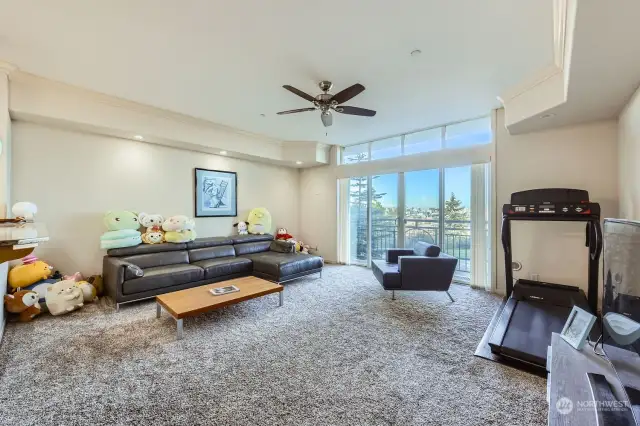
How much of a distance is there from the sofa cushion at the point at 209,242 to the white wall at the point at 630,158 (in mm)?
5402

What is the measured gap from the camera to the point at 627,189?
293 centimetres

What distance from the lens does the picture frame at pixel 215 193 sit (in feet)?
17.2

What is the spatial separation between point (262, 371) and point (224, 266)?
2.51 m

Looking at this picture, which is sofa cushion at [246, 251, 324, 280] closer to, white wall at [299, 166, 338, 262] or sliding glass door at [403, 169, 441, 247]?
white wall at [299, 166, 338, 262]

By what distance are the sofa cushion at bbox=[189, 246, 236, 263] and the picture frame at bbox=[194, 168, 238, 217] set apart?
2.76 ft

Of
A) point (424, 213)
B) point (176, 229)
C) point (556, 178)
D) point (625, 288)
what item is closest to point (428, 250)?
point (424, 213)

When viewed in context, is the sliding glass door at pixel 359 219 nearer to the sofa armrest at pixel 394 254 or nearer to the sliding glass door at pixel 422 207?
the sliding glass door at pixel 422 207

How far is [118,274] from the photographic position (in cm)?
341

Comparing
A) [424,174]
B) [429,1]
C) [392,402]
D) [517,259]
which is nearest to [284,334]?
[392,402]

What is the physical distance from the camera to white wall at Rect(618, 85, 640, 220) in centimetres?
257

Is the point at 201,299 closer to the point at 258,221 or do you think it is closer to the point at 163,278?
the point at 163,278

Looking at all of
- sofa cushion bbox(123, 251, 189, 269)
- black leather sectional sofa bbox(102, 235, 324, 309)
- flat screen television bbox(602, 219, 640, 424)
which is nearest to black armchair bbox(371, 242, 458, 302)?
black leather sectional sofa bbox(102, 235, 324, 309)

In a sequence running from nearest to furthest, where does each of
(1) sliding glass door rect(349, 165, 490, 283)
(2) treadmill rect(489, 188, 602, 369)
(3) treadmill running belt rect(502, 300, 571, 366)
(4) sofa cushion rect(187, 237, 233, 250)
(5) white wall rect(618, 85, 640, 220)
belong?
(3) treadmill running belt rect(502, 300, 571, 366) → (2) treadmill rect(489, 188, 602, 369) → (5) white wall rect(618, 85, 640, 220) → (1) sliding glass door rect(349, 165, 490, 283) → (4) sofa cushion rect(187, 237, 233, 250)

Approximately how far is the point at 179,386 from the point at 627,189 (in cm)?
463
